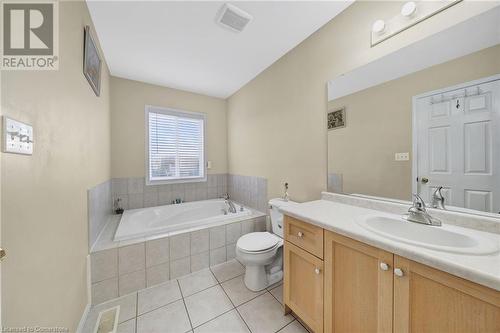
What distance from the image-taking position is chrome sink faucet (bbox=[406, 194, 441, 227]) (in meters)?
1.01

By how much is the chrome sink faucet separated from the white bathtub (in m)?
1.72

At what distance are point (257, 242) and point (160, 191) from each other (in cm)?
195

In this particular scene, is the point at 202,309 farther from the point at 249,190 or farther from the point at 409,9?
the point at 409,9

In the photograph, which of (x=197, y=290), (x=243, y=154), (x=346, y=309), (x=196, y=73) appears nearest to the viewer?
(x=346, y=309)

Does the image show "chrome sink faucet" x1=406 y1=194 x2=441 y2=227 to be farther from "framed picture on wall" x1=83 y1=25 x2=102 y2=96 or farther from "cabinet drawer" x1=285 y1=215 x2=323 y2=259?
"framed picture on wall" x1=83 y1=25 x2=102 y2=96

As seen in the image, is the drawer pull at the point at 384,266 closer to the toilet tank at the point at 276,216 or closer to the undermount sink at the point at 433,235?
the undermount sink at the point at 433,235

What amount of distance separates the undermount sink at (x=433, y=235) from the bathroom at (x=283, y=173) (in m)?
0.01

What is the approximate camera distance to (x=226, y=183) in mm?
3537

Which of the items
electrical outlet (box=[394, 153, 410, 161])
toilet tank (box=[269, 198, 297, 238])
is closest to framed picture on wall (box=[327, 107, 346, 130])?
electrical outlet (box=[394, 153, 410, 161])

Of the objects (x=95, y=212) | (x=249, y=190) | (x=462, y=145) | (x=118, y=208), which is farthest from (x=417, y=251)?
(x=118, y=208)

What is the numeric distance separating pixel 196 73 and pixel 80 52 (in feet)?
4.44

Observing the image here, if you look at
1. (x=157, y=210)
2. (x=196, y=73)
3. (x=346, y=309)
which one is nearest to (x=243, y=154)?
(x=196, y=73)

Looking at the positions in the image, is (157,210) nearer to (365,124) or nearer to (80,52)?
(80,52)

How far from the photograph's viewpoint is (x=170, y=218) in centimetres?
279
